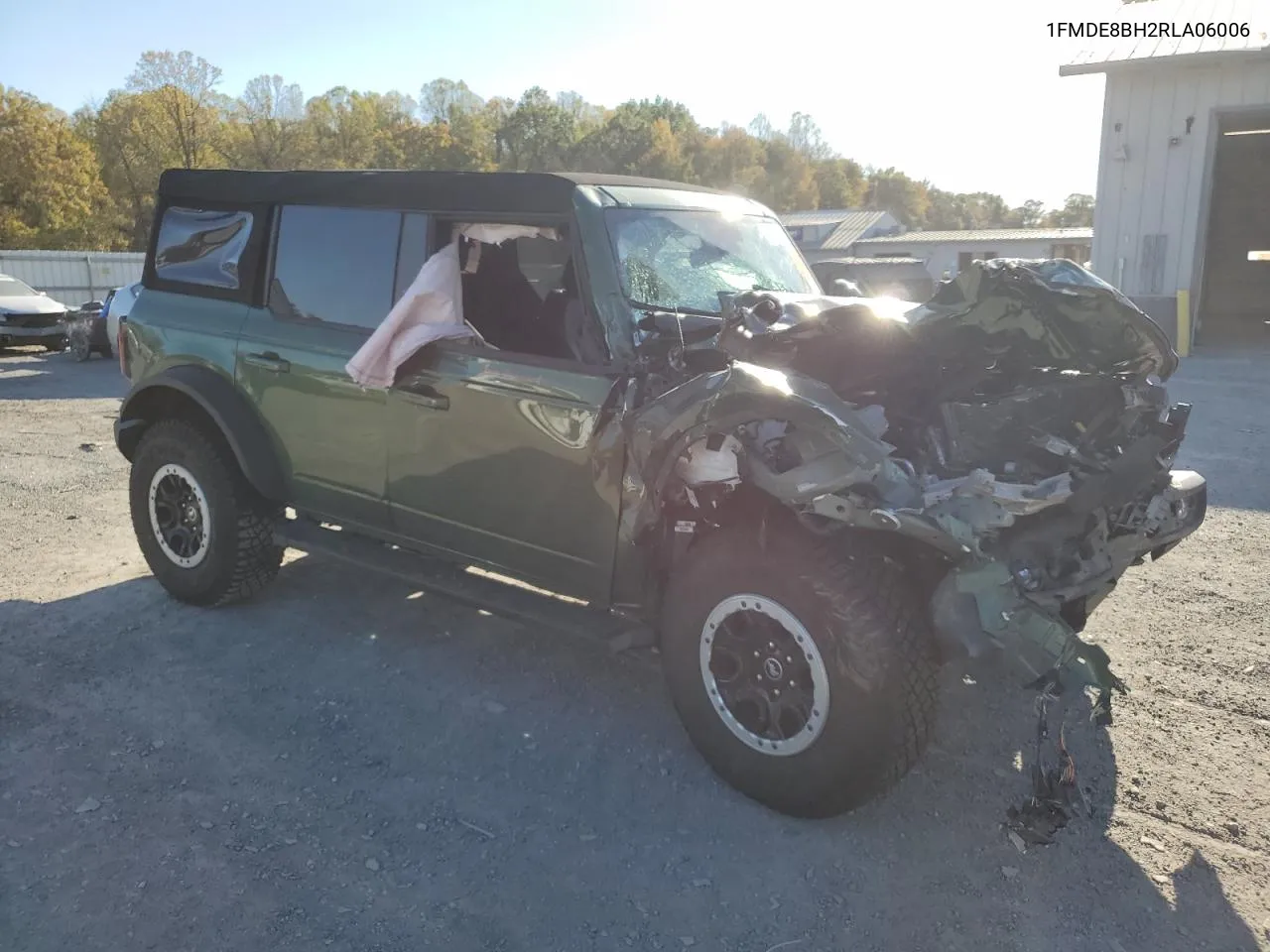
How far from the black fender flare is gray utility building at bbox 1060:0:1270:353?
15.2 metres

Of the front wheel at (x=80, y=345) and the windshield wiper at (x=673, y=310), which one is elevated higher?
the windshield wiper at (x=673, y=310)

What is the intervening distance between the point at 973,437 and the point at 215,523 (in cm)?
359

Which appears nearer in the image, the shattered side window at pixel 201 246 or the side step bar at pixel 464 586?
the side step bar at pixel 464 586

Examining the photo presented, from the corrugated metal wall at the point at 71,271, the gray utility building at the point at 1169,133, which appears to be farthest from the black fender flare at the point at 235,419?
the corrugated metal wall at the point at 71,271

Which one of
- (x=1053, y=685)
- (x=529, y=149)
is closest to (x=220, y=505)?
(x=1053, y=685)

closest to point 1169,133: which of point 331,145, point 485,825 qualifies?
point 485,825

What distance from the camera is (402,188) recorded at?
4.26 meters

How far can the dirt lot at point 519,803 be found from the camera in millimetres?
2787

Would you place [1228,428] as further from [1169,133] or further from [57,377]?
[57,377]

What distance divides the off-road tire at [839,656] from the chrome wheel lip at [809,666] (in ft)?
0.06

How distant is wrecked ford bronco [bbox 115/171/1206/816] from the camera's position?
298 centimetres

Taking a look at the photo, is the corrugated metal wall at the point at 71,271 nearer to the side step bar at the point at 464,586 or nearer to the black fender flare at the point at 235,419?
the black fender flare at the point at 235,419

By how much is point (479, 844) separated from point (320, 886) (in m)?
0.50

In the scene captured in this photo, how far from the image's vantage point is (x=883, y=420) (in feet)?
10.6
